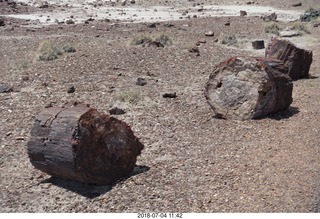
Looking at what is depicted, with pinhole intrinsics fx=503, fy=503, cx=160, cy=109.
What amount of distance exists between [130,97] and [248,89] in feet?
11.2

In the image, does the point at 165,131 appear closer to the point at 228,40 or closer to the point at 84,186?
the point at 84,186

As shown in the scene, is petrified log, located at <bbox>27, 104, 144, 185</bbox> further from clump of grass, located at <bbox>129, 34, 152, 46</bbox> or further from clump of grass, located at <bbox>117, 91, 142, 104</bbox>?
clump of grass, located at <bbox>129, 34, 152, 46</bbox>

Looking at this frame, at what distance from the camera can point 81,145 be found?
7.64 meters

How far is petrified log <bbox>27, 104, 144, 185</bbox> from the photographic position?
7656 mm

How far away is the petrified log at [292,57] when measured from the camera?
15.4m

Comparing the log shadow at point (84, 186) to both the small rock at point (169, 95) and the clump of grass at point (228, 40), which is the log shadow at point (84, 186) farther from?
the clump of grass at point (228, 40)

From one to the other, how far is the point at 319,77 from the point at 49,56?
9605mm

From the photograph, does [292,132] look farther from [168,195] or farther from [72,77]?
[72,77]

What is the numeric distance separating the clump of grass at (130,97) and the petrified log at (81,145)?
472 cm

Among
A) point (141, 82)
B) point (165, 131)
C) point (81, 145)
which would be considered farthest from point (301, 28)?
point (81, 145)

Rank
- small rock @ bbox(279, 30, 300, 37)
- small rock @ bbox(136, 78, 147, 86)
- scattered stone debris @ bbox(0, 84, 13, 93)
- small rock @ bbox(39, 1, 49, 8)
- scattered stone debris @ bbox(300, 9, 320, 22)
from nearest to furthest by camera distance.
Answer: scattered stone debris @ bbox(0, 84, 13, 93), small rock @ bbox(136, 78, 147, 86), small rock @ bbox(279, 30, 300, 37), scattered stone debris @ bbox(300, 9, 320, 22), small rock @ bbox(39, 1, 49, 8)

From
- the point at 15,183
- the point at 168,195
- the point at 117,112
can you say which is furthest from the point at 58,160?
the point at 117,112

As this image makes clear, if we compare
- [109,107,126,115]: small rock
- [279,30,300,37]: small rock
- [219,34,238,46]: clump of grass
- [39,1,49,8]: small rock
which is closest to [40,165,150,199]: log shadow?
[109,107,126,115]: small rock

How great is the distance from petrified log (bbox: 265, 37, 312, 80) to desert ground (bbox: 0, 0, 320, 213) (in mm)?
376
